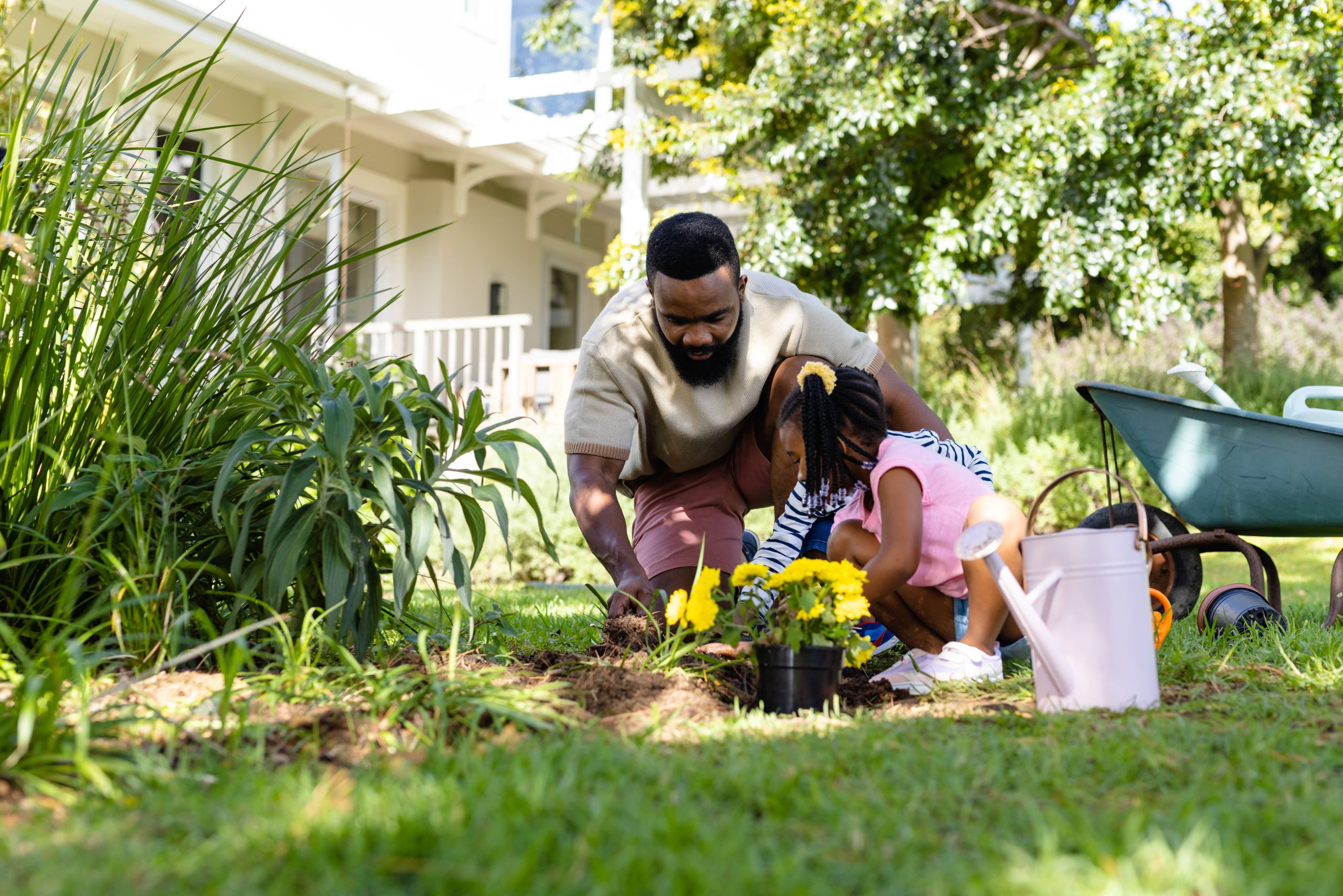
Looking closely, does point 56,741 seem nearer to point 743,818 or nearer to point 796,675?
point 743,818

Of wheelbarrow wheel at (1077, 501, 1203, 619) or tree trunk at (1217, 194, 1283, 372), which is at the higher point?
tree trunk at (1217, 194, 1283, 372)

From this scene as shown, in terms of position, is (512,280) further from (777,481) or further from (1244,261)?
(777,481)

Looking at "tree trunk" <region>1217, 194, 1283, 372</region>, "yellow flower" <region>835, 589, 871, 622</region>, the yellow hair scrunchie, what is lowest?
"yellow flower" <region>835, 589, 871, 622</region>

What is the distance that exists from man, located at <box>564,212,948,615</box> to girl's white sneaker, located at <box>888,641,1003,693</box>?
89 cm

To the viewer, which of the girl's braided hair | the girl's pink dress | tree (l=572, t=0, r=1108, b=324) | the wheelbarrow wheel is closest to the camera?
the girl's pink dress

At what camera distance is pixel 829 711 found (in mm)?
2326

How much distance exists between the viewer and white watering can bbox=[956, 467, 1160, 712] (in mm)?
2252

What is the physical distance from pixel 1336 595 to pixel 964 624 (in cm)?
150

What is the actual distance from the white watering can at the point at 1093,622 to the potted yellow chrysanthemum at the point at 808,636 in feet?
0.93

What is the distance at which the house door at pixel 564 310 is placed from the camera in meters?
13.6

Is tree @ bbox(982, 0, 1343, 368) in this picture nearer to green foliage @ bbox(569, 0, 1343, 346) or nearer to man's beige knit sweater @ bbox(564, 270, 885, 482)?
green foliage @ bbox(569, 0, 1343, 346)

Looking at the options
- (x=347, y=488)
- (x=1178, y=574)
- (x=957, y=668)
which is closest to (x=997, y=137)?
(x=1178, y=574)

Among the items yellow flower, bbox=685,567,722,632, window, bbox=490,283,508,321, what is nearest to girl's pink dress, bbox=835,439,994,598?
yellow flower, bbox=685,567,722,632

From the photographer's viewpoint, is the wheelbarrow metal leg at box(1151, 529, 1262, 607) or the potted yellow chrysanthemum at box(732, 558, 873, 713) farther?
the wheelbarrow metal leg at box(1151, 529, 1262, 607)
